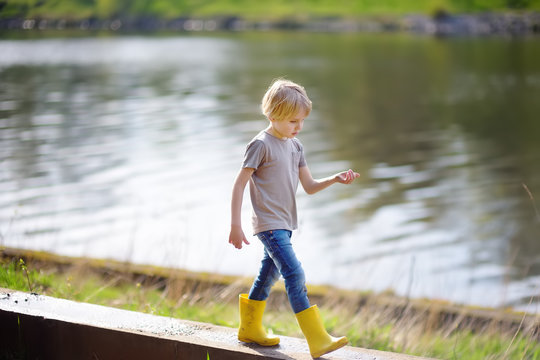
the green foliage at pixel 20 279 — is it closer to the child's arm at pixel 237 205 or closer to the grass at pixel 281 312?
the grass at pixel 281 312

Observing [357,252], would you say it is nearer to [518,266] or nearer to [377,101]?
[518,266]

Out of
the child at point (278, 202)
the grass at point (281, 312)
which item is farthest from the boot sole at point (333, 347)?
the grass at point (281, 312)

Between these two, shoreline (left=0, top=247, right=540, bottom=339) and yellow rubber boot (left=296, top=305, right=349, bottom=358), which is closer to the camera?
yellow rubber boot (left=296, top=305, right=349, bottom=358)

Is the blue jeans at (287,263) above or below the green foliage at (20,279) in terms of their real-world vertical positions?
above

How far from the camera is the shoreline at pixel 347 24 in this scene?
60.3 meters

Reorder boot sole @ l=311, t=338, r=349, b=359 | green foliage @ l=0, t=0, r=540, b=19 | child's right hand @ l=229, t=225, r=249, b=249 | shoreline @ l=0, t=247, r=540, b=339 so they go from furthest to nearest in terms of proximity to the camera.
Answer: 1. green foliage @ l=0, t=0, r=540, b=19
2. shoreline @ l=0, t=247, r=540, b=339
3. child's right hand @ l=229, t=225, r=249, b=249
4. boot sole @ l=311, t=338, r=349, b=359

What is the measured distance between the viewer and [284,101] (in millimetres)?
2904

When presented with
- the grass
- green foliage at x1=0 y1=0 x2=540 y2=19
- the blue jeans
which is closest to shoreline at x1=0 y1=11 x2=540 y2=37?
green foliage at x1=0 y1=0 x2=540 y2=19

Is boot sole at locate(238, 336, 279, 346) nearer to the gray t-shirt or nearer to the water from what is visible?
the gray t-shirt

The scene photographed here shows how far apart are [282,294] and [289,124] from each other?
2.57 m

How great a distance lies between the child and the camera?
2.91 m

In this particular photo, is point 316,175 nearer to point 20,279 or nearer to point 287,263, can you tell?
point 20,279

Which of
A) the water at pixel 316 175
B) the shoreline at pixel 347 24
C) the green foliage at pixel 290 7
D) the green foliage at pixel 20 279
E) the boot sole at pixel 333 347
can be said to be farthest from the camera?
the green foliage at pixel 290 7

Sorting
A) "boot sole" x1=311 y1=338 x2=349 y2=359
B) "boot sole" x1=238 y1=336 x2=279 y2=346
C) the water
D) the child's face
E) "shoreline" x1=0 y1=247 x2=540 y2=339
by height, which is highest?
the child's face
